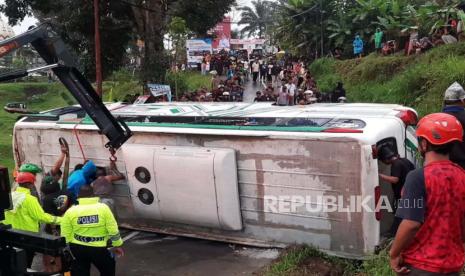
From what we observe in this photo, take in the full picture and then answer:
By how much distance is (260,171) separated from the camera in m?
5.83

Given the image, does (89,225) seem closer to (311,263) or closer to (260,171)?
(260,171)

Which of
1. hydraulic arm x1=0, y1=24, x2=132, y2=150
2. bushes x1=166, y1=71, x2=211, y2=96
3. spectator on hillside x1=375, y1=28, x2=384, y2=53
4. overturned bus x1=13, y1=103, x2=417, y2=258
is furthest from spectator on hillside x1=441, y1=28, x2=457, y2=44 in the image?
hydraulic arm x1=0, y1=24, x2=132, y2=150

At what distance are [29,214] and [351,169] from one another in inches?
129

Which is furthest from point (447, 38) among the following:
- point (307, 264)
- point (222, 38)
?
point (222, 38)

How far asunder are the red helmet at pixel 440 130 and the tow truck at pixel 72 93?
2542 millimetres

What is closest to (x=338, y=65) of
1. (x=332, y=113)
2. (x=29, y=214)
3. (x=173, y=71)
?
(x=173, y=71)

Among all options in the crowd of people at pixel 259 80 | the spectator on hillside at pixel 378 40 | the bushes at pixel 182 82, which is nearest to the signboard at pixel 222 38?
the crowd of people at pixel 259 80

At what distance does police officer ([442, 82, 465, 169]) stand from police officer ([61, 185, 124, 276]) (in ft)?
10.8

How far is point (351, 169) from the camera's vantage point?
520cm

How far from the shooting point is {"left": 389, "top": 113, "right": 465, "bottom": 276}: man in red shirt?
2.80 meters

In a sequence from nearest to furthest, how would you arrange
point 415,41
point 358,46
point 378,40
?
point 415,41 → point 378,40 → point 358,46

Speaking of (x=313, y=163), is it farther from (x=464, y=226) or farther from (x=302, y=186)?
(x=464, y=226)

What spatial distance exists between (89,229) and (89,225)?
0.14 feet

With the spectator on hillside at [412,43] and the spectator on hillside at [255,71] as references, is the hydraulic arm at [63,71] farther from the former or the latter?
the spectator on hillside at [255,71]
